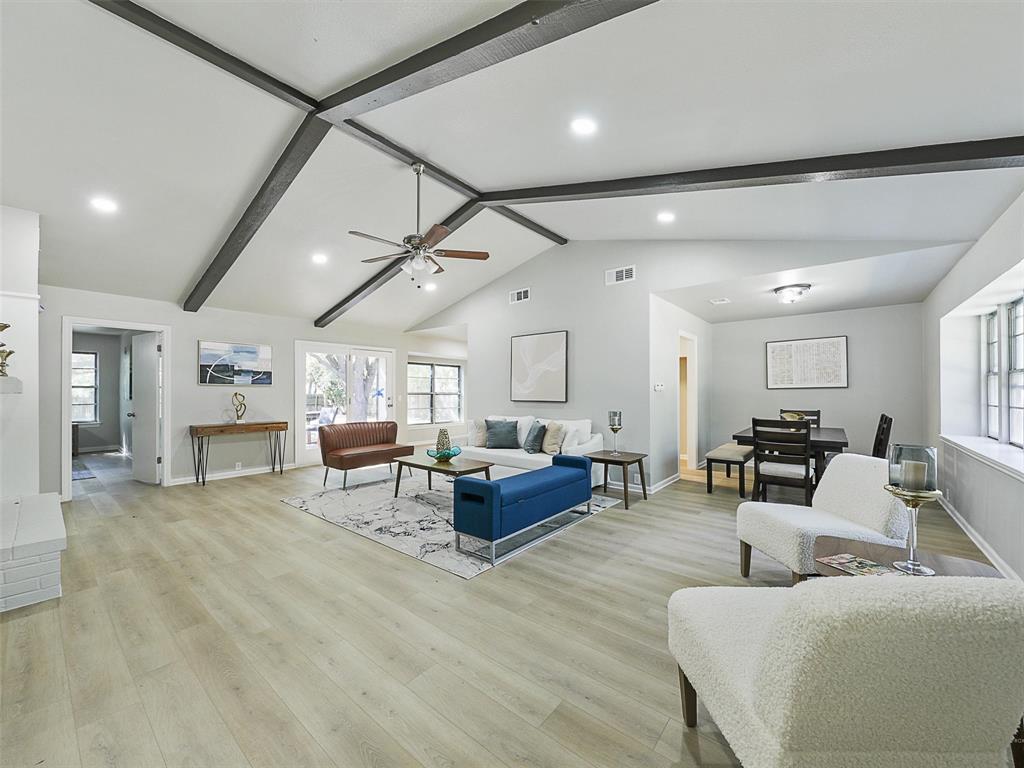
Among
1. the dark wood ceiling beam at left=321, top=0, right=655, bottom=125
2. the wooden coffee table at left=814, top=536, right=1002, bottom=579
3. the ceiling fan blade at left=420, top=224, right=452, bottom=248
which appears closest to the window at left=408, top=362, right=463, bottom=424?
the ceiling fan blade at left=420, top=224, right=452, bottom=248

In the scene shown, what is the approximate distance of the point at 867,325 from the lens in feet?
19.6

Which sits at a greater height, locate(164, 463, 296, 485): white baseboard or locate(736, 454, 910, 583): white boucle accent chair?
locate(736, 454, 910, 583): white boucle accent chair

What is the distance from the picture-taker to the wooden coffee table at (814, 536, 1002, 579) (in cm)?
171

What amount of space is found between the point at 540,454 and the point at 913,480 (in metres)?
4.28

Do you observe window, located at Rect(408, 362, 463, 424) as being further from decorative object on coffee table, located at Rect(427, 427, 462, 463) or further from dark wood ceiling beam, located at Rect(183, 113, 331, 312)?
decorative object on coffee table, located at Rect(427, 427, 462, 463)

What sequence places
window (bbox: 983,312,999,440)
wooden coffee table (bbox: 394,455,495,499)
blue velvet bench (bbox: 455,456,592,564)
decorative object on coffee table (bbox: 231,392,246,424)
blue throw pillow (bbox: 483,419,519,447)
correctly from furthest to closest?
decorative object on coffee table (bbox: 231,392,246,424) → blue throw pillow (bbox: 483,419,519,447) → wooden coffee table (bbox: 394,455,495,499) → window (bbox: 983,312,999,440) → blue velvet bench (bbox: 455,456,592,564)

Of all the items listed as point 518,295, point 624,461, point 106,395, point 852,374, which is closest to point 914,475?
point 624,461

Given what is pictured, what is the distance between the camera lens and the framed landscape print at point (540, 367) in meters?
6.29

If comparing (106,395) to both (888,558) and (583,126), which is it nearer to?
(583,126)

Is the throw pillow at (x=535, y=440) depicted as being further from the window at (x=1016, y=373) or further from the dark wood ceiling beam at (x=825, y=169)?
the window at (x=1016, y=373)

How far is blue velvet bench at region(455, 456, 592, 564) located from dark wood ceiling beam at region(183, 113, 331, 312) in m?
2.93

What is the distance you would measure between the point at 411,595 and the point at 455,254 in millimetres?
2942

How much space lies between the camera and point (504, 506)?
3.26m

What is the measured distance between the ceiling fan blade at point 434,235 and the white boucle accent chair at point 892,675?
11.9ft
